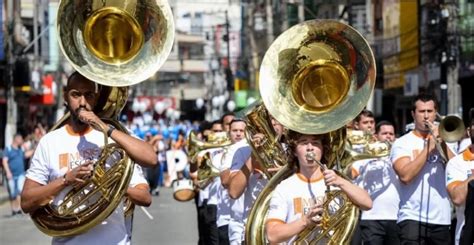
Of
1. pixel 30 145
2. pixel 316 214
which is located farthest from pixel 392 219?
pixel 30 145

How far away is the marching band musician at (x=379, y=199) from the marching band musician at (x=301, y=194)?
3.90 metres

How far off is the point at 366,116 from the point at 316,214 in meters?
5.63

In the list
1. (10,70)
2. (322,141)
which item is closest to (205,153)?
A: (322,141)

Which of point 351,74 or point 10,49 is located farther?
point 10,49

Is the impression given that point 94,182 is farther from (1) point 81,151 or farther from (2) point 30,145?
(2) point 30,145

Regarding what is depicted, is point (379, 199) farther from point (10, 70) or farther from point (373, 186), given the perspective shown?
point (10, 70)

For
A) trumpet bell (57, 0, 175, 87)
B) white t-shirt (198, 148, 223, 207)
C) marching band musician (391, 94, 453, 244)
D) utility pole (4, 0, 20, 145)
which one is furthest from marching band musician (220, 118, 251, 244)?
utility pole (4, 0, 20, 145)

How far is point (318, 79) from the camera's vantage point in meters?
7.07

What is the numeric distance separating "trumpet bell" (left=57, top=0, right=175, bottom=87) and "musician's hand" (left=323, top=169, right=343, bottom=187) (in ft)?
3.80

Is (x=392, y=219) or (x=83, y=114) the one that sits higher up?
(x=83, y=114)

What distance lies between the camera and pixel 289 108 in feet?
23.0

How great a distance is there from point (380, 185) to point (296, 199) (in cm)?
437

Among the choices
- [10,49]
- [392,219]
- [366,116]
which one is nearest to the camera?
[392,219]

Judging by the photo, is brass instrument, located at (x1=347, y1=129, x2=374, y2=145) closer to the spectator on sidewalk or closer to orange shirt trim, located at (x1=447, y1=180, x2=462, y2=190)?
orange shirt trim, located at (x1=447, y1=180, x2=462, y2=190)
